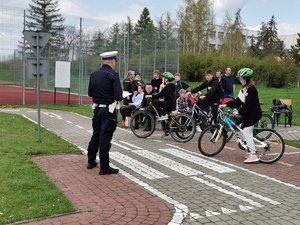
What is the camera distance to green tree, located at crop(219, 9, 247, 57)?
5512cm

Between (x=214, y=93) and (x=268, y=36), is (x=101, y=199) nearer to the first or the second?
(x=214, y=93)

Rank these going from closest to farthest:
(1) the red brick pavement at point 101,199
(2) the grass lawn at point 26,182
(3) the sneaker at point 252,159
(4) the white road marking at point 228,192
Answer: (1) the red brick pavement at point 101,199 → (2) the grass lawn at point 26,182 → (4) the white road marking at point 228,192 → (3) the sneaker at point 252,159

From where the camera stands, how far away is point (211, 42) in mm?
57562

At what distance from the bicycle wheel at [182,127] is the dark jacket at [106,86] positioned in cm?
382

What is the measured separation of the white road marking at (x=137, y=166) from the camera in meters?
6.98

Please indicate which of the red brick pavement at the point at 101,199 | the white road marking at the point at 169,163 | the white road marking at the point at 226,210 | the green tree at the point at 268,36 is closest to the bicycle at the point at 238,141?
the white road marking at the point at 169,163

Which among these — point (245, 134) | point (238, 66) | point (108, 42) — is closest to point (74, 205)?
point (245, 134)

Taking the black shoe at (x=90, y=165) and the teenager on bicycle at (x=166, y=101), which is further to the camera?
the teenager on bicycle at (x=166, y=101)

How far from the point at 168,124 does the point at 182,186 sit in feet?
14.3

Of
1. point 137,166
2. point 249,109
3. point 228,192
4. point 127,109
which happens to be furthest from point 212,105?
point 228,192

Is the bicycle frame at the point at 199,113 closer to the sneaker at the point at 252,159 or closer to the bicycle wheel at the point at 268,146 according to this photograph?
the bicycle wheel at the point at 268,146

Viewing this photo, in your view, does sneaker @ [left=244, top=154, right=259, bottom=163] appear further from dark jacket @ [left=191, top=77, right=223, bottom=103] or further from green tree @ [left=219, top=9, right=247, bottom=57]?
green tree @ [left=219, top=9, right=247, bottom=57]

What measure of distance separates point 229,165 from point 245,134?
2.39 ft

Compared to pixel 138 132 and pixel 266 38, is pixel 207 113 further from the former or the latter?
pixel 266 38
